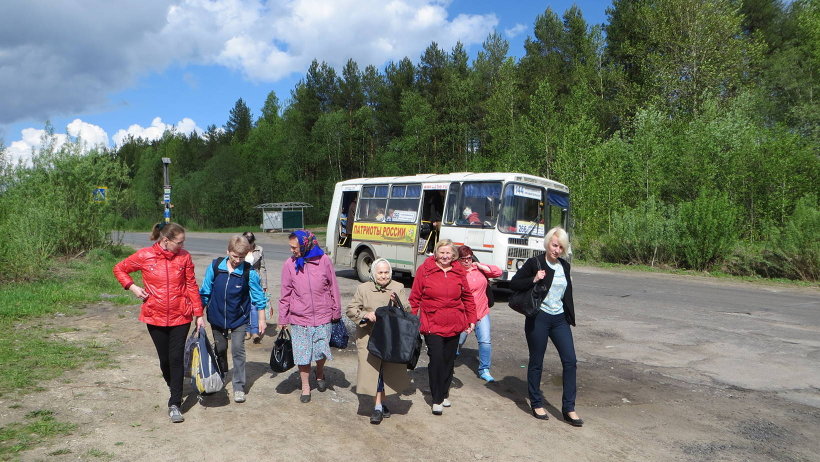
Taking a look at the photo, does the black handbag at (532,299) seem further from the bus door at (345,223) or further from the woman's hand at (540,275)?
the bus door at (345,223)

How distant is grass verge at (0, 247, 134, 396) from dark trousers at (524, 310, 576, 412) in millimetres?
4955

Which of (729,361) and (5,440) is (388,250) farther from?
(5,440)

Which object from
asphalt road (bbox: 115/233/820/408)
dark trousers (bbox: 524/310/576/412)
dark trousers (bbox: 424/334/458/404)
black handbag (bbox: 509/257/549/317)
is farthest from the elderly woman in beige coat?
asphalt road (bbox: 115/233/820/408)

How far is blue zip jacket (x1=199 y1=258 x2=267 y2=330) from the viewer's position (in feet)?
18.8

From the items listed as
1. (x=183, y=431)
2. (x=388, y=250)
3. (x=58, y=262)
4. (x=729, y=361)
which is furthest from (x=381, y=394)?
(x=58, y=262)

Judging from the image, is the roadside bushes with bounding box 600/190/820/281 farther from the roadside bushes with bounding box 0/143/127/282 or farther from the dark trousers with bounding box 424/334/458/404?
the roadside bushes with bounding box 0/143/127/282

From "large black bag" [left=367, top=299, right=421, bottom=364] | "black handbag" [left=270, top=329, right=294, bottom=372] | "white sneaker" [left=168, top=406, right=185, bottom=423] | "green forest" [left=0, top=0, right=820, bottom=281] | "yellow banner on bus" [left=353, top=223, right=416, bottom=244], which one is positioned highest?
"green forest" [left=0, top=0, right=820, bottom=281]

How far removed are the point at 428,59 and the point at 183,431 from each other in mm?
48443

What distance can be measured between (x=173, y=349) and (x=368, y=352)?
1757 millimetres

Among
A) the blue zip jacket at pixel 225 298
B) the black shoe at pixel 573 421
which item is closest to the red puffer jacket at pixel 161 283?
the blue zip jacket at pixel 225 298

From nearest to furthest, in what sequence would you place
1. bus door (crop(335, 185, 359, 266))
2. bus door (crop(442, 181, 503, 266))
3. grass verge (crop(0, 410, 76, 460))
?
grass verge (crop(0, 410, 76, 460)) → bus door (crop(442, 181, 503, 266)) → bus door (crop(335, 185, 359, 266))

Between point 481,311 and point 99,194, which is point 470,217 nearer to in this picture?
point 481,311

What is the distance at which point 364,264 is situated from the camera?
16094 mm

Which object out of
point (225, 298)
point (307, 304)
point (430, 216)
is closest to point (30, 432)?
point (225, 298)
